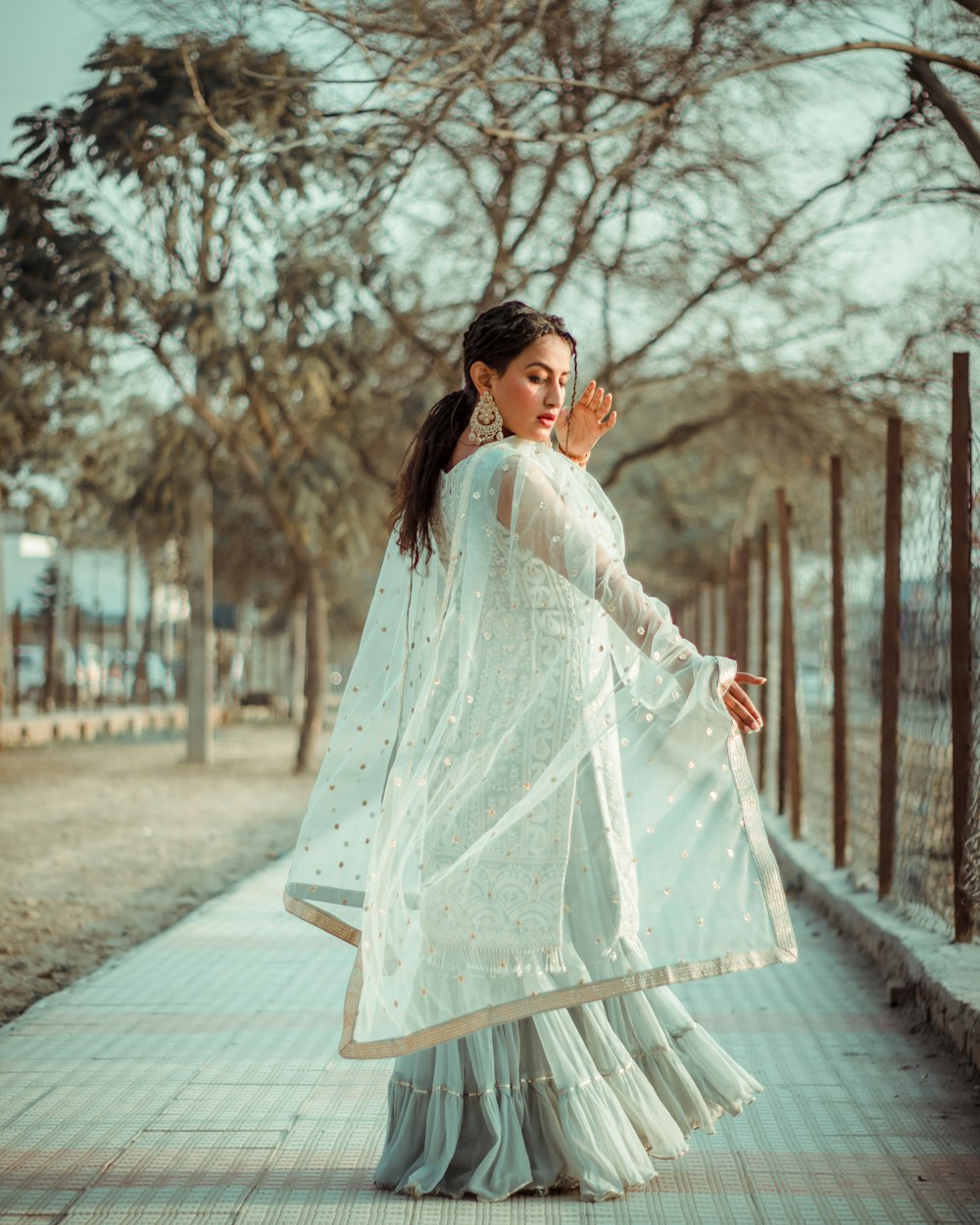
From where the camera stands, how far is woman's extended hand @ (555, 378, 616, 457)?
132 inches

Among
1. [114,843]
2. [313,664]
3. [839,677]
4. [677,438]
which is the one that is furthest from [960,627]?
[313,664]

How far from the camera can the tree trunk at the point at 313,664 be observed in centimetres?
1511

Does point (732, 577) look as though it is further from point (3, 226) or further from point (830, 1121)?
point (830, 1121)

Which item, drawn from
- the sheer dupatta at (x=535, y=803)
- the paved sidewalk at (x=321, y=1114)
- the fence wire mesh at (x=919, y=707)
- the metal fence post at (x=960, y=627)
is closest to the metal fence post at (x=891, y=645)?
the fence wire mesh at (x=919, y=707)

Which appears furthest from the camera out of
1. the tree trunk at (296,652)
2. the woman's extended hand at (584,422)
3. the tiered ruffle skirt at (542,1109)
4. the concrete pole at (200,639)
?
the tree trunk at (296,652)

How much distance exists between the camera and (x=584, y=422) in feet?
11.0

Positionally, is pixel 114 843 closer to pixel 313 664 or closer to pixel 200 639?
pixel 313 664

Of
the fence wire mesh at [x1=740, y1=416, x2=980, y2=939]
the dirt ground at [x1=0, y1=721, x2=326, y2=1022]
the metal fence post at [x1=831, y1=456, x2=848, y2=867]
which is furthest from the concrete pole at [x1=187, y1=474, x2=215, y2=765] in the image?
the metal fence post at [x1=831, y1=456, x2=848, y2=867]

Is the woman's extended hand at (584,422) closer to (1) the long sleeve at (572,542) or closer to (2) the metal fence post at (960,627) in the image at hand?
(1) the long sleeve at (572,542)

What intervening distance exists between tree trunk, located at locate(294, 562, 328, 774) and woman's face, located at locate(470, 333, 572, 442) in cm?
1200

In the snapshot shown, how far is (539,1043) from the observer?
2.93 m

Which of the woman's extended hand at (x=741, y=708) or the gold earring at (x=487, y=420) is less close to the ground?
the gold earring at (x=487, y=420)

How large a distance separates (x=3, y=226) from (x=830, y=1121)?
12015 millimetres

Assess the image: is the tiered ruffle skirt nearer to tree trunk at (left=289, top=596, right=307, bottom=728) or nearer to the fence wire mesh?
the fence wire mesh
